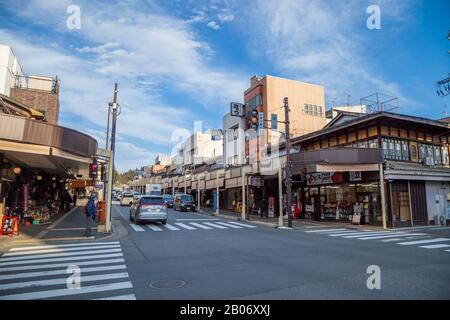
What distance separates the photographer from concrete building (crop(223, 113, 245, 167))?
147ft

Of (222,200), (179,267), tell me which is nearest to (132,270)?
(179,267)

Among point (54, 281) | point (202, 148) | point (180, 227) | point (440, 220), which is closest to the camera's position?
point (54, 281)

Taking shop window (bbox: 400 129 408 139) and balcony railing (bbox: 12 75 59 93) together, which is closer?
shop window (bbox: 400 129 408 139)

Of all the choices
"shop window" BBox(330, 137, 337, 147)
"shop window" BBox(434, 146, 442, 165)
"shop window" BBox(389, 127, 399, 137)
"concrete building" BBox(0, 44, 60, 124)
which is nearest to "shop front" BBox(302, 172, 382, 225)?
"shop window" BBox(330, 137, 337, 147)

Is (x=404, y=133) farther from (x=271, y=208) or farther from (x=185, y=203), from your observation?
(x=185, y=203)

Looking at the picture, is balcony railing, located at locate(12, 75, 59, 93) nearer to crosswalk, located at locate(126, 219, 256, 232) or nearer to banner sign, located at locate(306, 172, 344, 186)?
crosswalk, located at locate(126, 219, 256, 232)

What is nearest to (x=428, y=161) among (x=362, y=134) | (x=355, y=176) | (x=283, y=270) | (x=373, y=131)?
(x=373, y=131)

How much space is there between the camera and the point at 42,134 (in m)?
13.6

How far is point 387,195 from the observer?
2197cm

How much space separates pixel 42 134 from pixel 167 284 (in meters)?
10.3

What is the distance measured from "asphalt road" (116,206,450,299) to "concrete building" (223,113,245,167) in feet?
103

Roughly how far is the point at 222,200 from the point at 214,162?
31.8 feet

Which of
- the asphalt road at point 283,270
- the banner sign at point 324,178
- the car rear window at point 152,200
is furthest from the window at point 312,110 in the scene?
the asphalt road at point 283,270
